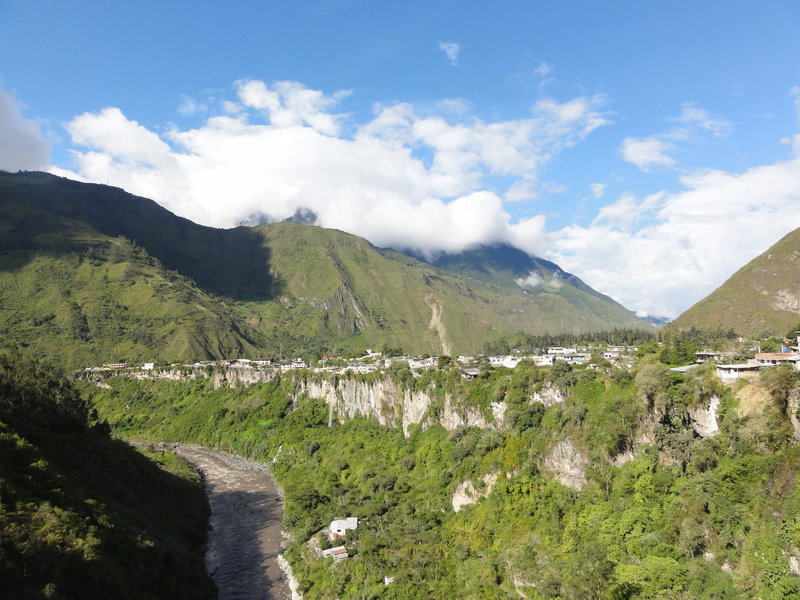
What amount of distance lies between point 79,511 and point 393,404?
56.5m

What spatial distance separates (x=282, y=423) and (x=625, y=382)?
80406mm

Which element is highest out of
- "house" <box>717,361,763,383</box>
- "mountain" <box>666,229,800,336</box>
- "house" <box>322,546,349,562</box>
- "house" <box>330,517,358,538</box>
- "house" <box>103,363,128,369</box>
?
"mountain" <box>666,229,800,336</box>

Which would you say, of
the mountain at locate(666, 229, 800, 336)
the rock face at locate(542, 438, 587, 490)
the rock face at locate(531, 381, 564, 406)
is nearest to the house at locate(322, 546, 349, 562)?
the rock face at locate(542, 438, 587, 490)

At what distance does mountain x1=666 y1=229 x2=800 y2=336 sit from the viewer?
145375 mm

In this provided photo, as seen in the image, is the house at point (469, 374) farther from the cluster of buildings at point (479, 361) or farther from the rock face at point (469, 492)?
the rock face at point (469, 492)

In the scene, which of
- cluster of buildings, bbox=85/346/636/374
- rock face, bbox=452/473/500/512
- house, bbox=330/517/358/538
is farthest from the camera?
cluster of buildings, bbox=85/346/636/374

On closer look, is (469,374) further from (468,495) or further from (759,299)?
(759,299)

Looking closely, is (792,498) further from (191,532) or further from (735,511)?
(191,532)

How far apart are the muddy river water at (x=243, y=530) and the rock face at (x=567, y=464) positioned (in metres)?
29.3

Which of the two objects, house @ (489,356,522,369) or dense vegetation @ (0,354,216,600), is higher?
house @ (489,356,522,369)

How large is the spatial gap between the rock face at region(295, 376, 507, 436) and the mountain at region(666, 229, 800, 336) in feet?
355

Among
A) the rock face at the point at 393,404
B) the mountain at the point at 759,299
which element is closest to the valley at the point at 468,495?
the rock face at the point at 393,404

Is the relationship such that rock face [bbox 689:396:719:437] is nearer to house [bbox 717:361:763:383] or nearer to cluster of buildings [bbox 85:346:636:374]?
house [bbox 717:361:763:383]

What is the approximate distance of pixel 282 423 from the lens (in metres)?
107
